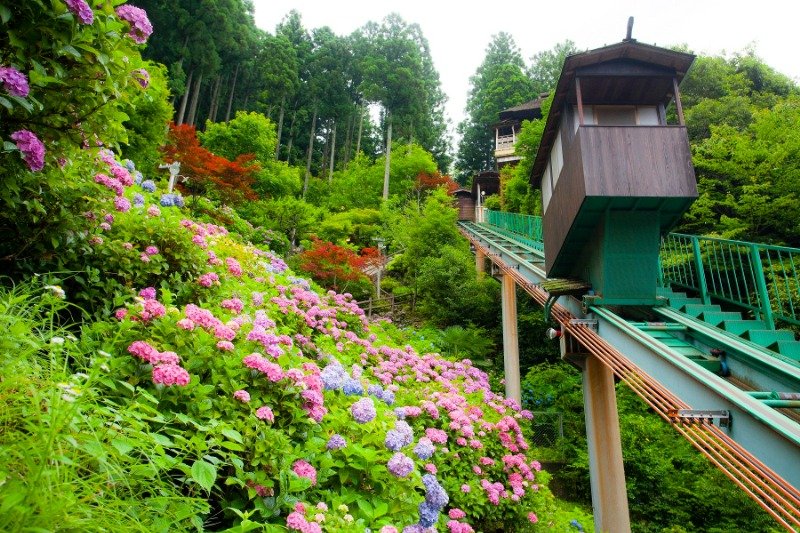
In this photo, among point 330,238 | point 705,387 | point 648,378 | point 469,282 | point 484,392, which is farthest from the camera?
point 330,238

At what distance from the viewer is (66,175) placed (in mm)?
2783

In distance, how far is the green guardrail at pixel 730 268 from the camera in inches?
174

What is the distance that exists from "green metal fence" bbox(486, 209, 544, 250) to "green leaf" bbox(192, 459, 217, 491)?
1136cm

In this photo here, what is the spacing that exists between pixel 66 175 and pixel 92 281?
2.44ft

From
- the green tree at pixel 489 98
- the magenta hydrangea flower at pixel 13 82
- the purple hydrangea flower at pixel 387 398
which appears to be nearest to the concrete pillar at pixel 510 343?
the purple hydrangea flower at pixel 387 398

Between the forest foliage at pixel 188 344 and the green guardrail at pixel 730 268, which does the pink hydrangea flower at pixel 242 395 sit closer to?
the forest foliage at pixel 188 344

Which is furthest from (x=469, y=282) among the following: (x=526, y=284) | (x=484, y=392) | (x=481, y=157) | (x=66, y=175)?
(x=481, y=157)

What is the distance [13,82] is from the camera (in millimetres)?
1865

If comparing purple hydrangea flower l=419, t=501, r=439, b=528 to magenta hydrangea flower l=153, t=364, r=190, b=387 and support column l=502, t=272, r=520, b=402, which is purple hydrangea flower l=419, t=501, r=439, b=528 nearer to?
magenta hydrangea flower l=153, t=364, r=190, b=387

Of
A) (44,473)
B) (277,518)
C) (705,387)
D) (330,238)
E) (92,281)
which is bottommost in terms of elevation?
(277,518)

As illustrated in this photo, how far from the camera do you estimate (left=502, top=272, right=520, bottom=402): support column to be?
10.5 meters

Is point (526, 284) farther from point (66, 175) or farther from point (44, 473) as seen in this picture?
point (44, 473)

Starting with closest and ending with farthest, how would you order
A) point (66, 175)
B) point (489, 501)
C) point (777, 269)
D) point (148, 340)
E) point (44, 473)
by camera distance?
point (44, 473) < point (148, 340) < point (66, 175) < point (489, 501) < point (777, 269)

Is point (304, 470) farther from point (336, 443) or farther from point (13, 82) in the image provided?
point (13, 82)
